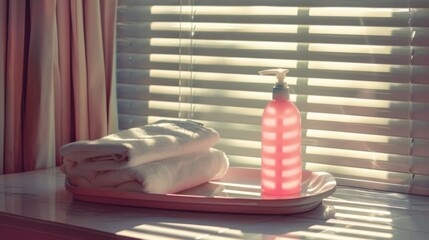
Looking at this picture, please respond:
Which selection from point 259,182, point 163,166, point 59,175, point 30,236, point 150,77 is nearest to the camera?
point 30,236

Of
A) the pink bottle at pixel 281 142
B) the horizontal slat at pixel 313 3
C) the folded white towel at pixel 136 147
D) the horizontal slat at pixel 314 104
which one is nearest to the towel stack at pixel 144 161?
the folded white towel at pixel 136 147

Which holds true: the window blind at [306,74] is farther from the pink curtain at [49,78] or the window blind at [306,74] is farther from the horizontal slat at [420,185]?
the pink curtain at [49,78]

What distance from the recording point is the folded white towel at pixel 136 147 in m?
1.51

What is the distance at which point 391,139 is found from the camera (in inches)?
68.3

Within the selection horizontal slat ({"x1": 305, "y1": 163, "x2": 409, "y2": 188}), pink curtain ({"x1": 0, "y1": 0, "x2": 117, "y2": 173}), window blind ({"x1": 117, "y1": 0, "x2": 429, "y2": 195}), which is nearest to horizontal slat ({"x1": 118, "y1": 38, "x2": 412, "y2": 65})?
window blind ({"x1": 117, "y1": 0, "x2": 429, "y2": 195})

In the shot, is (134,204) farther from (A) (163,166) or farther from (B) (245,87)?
(B) (245,87)

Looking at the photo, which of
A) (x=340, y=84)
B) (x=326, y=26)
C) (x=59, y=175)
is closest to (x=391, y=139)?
(x=340, y=84)

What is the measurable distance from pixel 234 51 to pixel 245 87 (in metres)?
0.09

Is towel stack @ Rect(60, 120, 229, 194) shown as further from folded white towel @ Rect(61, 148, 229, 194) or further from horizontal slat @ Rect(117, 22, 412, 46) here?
horizontal slat @ Rect(117, 22, 412, 46)

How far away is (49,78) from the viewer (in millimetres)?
1851

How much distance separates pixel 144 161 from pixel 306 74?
48 centimetres

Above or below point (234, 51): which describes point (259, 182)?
below

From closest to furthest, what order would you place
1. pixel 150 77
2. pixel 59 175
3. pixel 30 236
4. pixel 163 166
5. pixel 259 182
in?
pixel 30 236 < pixel 163 166 < pixel 259 182 < pixel 59 175 < pixel 150 77

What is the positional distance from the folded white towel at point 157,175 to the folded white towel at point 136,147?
0.04 feet
